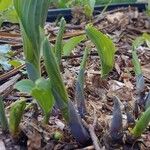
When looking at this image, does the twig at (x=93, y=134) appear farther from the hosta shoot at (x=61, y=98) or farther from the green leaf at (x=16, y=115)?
the green leaf at (x=16, y=115)

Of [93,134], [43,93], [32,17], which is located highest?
[32,17]

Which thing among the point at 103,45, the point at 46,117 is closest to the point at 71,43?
the point at 103,45

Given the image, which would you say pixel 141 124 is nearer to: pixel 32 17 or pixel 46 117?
pixel 46 117

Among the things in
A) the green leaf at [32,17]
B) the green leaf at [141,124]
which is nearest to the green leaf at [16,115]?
the green leaf at [32,17]

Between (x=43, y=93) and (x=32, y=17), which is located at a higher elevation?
(x=32, y=17)

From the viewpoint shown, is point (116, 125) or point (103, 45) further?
point (103, 45)

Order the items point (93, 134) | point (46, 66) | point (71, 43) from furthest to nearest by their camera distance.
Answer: point (71, 43) < point (93, 134) < point (46, 66)
